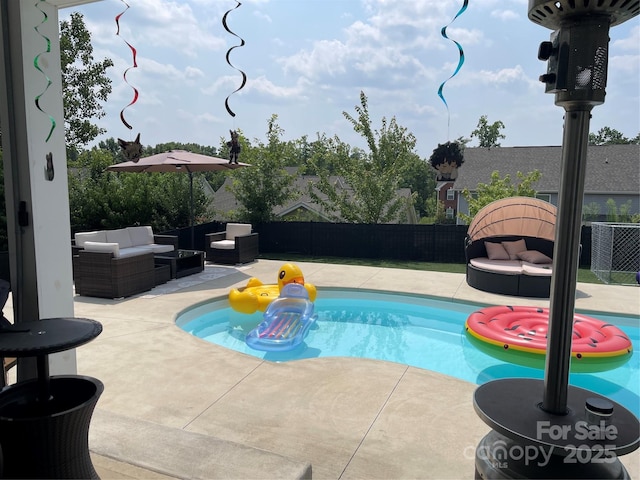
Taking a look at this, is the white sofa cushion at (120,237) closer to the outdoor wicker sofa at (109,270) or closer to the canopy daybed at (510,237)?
the outdoor wicker sofa at (109,270)

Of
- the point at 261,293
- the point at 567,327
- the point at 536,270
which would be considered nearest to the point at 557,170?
the point at 536,270

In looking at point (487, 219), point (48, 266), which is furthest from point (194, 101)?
point (487, 219)

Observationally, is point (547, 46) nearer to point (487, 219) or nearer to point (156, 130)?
point (156, 130)

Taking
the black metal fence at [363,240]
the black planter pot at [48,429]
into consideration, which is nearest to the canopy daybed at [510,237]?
the black metal fence at [363,240]

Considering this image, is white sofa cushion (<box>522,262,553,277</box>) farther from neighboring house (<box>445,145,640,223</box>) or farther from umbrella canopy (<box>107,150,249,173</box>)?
neighboring house (<box>445,145,640,223</box>)

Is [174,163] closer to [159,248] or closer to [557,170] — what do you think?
[159,248]

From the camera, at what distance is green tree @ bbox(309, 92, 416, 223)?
1363 cm

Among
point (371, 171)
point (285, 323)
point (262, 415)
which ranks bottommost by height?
point (285, 323)

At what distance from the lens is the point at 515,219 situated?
9859 millimetres

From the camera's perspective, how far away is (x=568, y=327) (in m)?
1.45

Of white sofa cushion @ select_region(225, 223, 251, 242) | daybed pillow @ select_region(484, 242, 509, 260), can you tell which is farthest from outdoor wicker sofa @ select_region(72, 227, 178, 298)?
daybed pillow @ select_region(484, 242, 509, 260)

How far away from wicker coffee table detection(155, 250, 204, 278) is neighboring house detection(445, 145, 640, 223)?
13783mm

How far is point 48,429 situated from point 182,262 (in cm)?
780

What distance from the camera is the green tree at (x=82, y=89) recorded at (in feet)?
43.2
